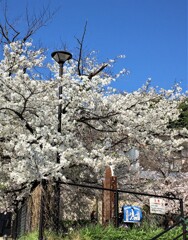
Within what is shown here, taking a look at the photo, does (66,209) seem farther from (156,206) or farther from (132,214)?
(156,206)

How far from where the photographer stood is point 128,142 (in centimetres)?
1372

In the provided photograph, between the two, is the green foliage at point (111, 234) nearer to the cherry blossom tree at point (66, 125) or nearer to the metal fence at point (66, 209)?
the metal fence at point (66, 209)

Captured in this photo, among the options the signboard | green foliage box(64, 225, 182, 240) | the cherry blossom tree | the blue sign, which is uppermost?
the cherry blossom tree

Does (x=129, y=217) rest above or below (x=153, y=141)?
below

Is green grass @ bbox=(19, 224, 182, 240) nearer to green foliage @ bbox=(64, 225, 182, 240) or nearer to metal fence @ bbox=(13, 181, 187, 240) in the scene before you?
green foliage @ bbox=(64, 225, 182, 240)

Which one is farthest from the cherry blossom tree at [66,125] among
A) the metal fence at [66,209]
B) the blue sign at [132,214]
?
the blue sign at [132,214]

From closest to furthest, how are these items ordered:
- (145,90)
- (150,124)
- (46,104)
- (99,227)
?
1. (99,227)
2. (46,104)
3. (150,124)
4. (145,90)

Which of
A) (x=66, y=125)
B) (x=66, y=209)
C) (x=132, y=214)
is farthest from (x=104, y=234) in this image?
(x=66, y=209)

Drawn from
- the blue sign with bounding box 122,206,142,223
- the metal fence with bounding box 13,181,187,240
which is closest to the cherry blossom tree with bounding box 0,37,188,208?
the metal fence with bounding box 13,181,187,240

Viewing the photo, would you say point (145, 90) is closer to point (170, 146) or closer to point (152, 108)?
point (152, 108)

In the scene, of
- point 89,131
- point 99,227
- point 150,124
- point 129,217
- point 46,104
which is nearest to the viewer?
point 99,227

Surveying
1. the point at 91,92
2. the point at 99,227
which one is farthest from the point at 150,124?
the point at 99,227

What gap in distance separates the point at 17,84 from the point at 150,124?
245 inches

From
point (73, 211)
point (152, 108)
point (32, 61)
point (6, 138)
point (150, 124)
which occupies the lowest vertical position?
point (73, 211)
